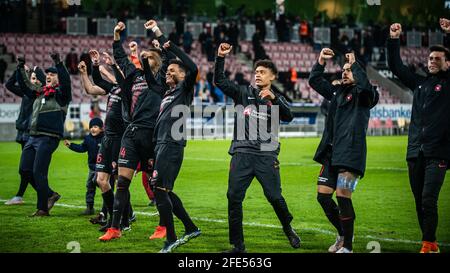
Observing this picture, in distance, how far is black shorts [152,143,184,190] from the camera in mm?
9453

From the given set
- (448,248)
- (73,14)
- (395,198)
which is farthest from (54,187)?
(73,14)

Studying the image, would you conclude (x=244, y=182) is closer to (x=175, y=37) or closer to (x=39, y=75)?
(x=39, y=75)

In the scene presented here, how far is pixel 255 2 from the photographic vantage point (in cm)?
5031

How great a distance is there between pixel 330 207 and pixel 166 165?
6.51 ft

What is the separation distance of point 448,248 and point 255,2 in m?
41.8

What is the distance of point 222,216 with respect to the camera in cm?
1285

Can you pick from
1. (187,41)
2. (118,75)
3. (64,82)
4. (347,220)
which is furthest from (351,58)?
(187,41)

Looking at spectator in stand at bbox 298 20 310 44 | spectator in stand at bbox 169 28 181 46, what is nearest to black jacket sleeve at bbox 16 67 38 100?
spectator in stand at bbox 169 28 181 46

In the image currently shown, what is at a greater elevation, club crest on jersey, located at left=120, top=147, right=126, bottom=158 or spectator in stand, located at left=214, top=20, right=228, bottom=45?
spectator in stand, located at left=214, top=20, right=228, bottom=45

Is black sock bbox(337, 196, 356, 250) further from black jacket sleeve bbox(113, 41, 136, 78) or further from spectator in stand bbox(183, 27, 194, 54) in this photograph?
spectator in stand bbox(183, 27, 194, 54)

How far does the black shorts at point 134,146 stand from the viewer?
1031cm

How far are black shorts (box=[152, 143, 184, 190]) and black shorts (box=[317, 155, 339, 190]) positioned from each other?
67.0 inches

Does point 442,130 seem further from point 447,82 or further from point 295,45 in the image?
point 295,45
